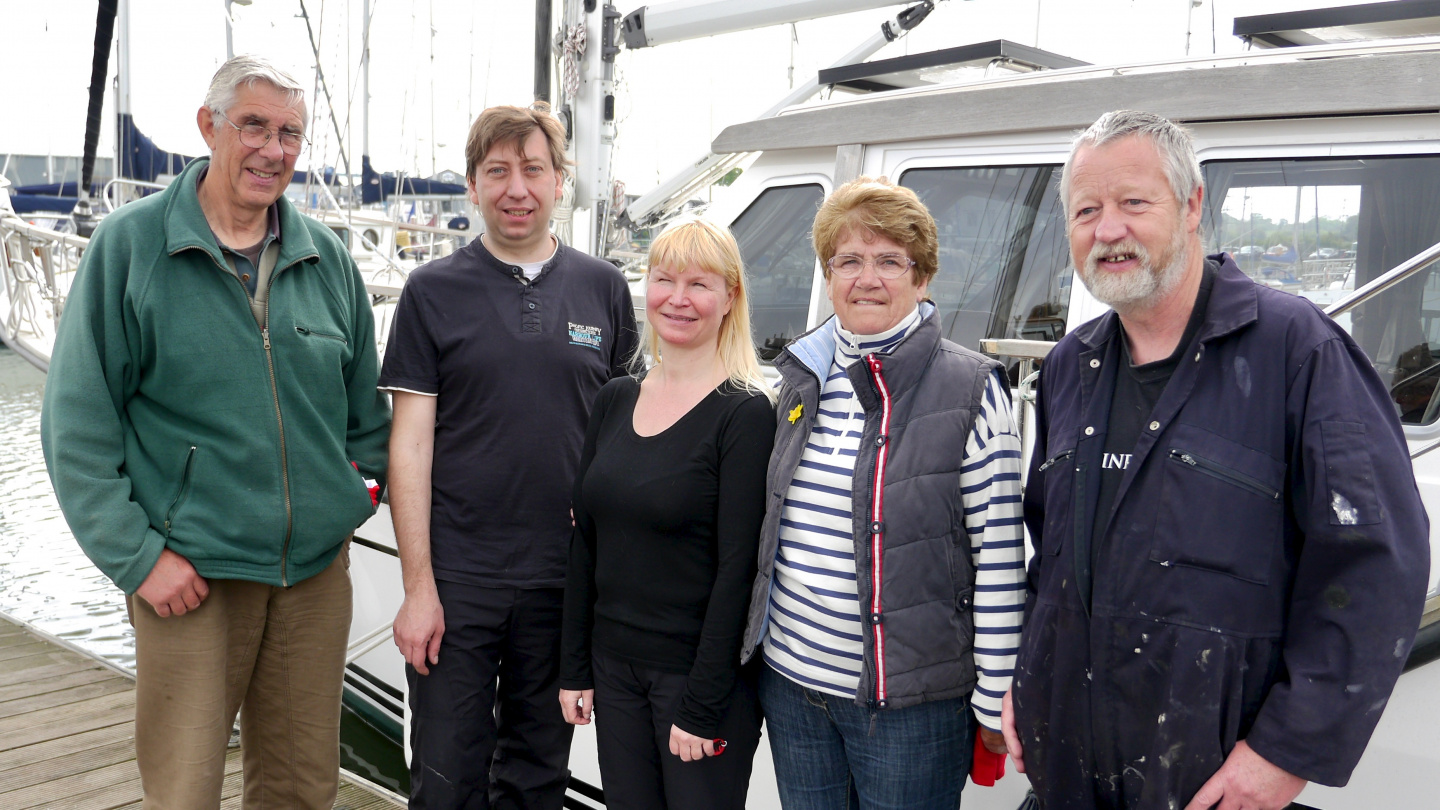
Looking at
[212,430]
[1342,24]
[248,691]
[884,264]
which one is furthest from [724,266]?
[1342,24]

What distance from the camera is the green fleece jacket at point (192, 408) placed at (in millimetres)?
2219

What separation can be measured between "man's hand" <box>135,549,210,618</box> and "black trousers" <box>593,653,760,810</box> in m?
0.94

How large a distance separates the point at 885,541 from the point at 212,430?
158 centimetres

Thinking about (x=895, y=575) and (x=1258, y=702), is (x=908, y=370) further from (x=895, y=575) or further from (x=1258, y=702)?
(x=1258, y=702)

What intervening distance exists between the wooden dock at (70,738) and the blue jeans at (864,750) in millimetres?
2203

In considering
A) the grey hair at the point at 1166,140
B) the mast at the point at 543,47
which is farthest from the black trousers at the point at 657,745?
the mast at the point at 543,47

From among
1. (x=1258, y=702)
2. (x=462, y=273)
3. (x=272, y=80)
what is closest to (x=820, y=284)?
(x=462, y=273)

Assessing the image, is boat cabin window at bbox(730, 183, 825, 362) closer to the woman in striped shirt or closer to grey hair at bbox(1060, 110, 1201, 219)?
the woman in striped shirt

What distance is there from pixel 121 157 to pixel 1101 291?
11819 mm

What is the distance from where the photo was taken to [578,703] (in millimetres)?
2285

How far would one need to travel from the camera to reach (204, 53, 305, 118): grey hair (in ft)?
7.74

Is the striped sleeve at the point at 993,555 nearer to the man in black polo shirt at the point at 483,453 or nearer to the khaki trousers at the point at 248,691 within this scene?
the man in black polo shirt at the point at 483,453

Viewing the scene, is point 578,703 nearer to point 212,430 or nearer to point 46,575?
point 212,430

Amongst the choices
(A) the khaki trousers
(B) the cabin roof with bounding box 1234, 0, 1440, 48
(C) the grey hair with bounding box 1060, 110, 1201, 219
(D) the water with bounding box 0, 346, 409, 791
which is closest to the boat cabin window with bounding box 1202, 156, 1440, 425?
(B) the cabin roof with bounding box 1234, 0, 1440, 48
